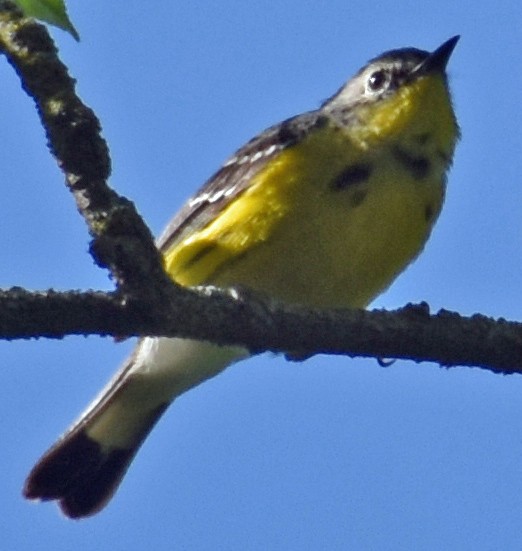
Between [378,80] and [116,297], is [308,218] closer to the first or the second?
[378,80]

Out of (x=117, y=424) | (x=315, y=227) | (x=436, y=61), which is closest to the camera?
(x=315, y=227)

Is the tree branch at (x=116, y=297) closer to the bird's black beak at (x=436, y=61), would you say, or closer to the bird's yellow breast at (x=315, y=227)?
the bird's yellow breast at (x=315, y=227)

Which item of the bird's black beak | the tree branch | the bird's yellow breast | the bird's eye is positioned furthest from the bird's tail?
the tree branch

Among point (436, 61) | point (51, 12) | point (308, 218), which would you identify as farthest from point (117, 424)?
point (51, 12)

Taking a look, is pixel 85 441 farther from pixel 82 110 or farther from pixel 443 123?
pixel 82 110

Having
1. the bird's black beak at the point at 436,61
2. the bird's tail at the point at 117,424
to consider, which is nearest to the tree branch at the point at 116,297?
the bird's tail at the point at 117,424

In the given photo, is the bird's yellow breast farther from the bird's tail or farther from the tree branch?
the tree branch
